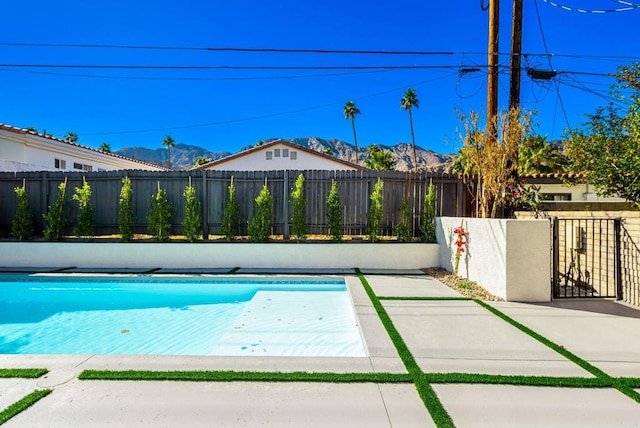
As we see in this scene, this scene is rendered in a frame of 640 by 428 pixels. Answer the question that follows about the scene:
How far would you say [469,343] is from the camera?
3721 mm

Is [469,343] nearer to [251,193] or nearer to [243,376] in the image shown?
[243,376]

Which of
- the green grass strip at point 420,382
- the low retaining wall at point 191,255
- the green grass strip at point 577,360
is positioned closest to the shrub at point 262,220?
the low retaining wall at point 191,255

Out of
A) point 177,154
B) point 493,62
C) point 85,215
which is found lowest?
point 85,215

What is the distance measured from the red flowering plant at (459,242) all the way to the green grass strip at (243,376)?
4.38 meters

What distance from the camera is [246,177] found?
28.0 ft

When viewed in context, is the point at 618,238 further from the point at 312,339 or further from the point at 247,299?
the point at 247,299

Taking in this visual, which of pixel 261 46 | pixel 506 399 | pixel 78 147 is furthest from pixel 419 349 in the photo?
pixel 78 147

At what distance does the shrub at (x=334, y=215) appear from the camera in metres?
8.00

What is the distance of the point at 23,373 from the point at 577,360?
5416 millimetres

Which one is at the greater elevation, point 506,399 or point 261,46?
→ point 261,46

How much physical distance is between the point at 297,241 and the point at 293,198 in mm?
1110

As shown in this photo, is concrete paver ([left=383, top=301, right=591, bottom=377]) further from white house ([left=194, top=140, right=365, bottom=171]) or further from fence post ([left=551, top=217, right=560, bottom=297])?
white house ([left=194, top=140, right=365, bottom=171])

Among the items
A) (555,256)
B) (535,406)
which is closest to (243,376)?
(535,406)

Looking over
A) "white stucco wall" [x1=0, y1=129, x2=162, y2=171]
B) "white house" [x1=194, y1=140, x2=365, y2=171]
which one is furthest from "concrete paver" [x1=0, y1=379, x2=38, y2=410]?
"white house" [x1=194, y1=140, x2=365, y2=171]
